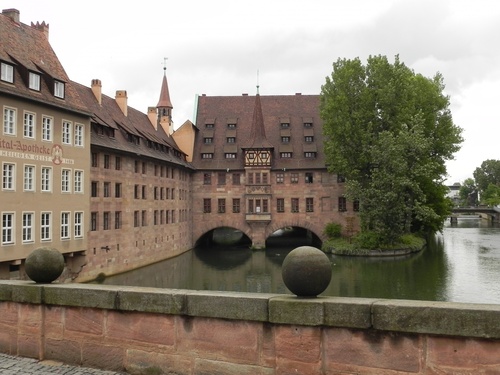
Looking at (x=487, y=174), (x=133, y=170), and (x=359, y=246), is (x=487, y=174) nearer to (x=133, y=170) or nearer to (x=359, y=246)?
(x=359, y=246)

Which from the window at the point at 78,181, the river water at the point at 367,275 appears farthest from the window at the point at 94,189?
the river water at the point at 367,275

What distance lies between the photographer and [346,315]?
523 centimetres

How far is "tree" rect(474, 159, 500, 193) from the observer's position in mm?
134500

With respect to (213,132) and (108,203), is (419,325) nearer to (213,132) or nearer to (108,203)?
(108,203)

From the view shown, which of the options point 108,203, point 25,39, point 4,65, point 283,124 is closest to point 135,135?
point 108,203

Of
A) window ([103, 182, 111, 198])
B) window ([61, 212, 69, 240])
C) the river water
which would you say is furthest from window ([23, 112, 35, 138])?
the river water

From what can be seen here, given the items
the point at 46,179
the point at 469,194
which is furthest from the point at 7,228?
the point at 469,194

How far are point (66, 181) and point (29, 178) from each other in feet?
8.75

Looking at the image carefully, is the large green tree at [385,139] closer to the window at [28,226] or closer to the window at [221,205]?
the window at [221,205]

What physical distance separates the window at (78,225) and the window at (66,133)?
3.75 metres

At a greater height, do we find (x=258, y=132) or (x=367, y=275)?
(x=258, y=132)

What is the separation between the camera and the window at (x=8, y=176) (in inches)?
847

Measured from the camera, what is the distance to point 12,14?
1017 inches

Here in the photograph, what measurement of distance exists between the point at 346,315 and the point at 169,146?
134 ft
